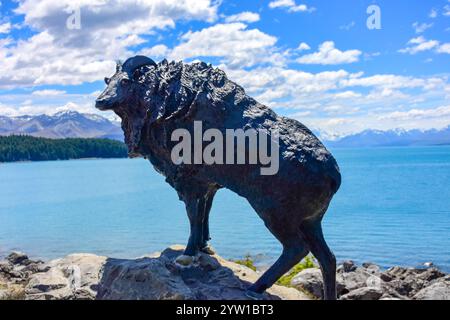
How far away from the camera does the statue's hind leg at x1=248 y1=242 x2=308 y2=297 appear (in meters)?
6.91

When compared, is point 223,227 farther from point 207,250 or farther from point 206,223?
point 206,223

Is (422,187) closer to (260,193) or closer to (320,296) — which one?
(320,296)

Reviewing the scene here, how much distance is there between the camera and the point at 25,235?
27000mm

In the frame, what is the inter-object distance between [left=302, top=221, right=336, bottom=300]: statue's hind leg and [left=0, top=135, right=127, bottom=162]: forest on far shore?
435 ft

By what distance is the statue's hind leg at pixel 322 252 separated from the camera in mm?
7184

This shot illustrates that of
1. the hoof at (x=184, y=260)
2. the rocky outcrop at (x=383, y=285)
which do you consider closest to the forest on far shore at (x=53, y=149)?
the rocky outcrop at (x=383, y=285)

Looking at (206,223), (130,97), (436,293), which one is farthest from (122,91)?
(436,293)

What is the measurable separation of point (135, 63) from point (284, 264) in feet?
12.1

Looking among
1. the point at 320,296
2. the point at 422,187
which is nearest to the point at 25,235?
the point at 320,296

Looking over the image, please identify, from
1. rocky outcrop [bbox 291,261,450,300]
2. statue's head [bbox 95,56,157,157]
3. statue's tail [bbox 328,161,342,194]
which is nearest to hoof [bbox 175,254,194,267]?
statue's head [bbox 95,56,157,157]

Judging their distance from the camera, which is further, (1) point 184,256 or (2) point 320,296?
(2) point 320,296

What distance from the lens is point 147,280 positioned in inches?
269

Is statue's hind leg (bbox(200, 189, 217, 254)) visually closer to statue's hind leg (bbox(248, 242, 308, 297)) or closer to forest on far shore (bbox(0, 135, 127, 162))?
statue's hind leg (bbox(248, 242, 308, 297))
